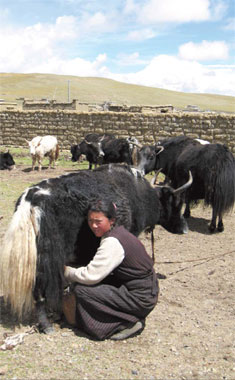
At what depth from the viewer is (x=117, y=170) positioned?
4.17 m

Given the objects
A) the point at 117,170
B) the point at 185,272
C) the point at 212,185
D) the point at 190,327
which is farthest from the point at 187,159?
the point at 190,327

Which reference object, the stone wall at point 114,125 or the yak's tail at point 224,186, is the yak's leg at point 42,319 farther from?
the stone wall at point 114,125

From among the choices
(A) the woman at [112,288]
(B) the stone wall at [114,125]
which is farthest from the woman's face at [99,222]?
(B) the stone wall at [114,125]

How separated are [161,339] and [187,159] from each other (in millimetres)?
4145

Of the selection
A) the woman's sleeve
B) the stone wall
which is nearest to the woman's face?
the woman's sleeve

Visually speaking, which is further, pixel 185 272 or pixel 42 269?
pixel 185 272

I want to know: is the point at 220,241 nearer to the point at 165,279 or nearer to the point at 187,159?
the point at 187,159

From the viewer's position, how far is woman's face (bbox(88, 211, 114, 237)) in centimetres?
311

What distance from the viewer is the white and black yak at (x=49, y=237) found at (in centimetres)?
309

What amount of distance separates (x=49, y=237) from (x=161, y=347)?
1.25 metres

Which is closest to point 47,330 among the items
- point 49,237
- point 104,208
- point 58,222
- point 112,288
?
point 112,288

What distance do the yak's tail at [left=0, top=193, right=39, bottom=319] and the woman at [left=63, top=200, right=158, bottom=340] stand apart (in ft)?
1.08

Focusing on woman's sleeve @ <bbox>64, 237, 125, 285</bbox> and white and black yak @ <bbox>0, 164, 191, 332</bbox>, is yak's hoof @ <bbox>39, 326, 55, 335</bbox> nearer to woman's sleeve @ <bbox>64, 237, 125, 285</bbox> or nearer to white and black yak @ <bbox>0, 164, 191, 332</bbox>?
white and black yak @ <bbox>0, 164, 191, 332</bbox>

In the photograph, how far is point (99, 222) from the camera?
3121 mm
